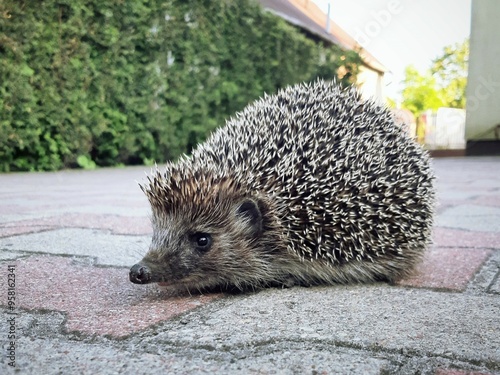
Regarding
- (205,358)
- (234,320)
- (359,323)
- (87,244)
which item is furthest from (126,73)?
(205,358)

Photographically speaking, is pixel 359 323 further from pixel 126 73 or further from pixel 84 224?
pixel 126 73

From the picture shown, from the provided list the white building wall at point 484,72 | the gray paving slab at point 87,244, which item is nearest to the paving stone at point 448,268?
the gray paving slab at point 87,244

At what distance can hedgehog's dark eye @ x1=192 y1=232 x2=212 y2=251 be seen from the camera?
2045 mm

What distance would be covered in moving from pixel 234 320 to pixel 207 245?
543 millimetres

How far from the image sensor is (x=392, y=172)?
2.26m

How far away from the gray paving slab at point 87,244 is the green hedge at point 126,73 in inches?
194

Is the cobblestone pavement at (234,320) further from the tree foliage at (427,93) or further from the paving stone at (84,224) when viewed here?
the tree foliage at (427,93)

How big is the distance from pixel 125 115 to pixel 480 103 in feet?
27.2

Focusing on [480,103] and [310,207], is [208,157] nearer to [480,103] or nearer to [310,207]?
[310,207]

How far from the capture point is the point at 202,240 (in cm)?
206

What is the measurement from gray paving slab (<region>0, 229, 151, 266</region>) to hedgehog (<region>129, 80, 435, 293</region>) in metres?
0.40

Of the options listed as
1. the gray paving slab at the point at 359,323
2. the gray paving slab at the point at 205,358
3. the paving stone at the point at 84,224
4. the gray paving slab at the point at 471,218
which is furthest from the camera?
the gray paving slab at the point at 471,218

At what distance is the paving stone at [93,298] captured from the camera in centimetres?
151

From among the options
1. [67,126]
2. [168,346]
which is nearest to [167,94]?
[67,126]
